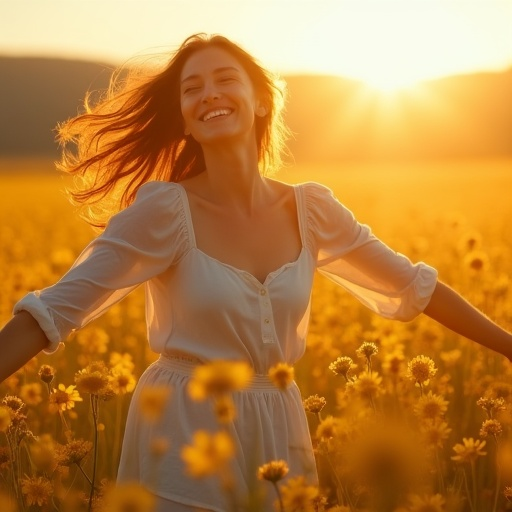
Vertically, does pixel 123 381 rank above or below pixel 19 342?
below

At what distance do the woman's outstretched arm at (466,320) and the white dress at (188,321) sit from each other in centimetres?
46

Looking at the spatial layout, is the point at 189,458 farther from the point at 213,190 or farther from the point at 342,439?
the point at 213,190

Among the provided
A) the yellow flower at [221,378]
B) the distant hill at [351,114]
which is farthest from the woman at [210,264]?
the distant hill at [351,114]

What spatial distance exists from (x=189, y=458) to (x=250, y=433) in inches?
53.0

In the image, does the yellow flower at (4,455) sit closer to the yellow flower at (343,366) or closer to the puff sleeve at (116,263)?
the puff sleeve at (116,263)

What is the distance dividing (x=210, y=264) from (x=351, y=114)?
368 feet

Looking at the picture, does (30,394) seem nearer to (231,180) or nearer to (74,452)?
(74,452)

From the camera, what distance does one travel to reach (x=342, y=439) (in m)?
2.58

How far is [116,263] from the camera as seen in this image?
2.83m

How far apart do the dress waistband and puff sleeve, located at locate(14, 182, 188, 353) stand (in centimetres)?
24

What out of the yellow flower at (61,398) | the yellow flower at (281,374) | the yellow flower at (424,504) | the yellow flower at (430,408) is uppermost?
the yellow flower at (281,374)

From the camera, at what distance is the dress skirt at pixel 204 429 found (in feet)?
9.29

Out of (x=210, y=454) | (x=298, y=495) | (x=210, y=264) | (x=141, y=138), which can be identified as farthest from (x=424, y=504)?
(x=141, y=138)

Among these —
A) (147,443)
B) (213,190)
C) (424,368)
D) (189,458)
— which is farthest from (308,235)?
(189,458)
